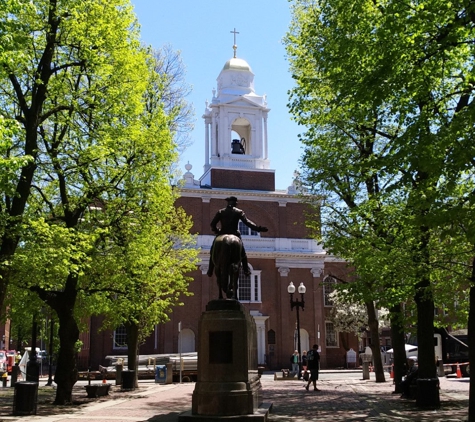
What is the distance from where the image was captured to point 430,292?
15500 mm

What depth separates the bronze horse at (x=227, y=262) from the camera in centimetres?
1340

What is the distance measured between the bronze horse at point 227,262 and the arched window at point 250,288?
111ft

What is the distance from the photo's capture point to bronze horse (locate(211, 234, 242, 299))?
1340 centimetres

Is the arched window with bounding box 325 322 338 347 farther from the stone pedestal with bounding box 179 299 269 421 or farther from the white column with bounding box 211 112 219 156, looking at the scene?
the stone pedestal with bounding box 179 299 269 421

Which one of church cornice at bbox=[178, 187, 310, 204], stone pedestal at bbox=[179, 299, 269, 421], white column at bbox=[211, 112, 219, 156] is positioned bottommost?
stone pedestal at bbox=[179, 299, 269, 421]

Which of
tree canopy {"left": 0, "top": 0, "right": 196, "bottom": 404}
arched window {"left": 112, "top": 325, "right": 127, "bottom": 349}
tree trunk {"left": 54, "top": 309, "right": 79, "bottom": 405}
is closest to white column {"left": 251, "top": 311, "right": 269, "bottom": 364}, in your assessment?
arched window {"left": 112, "top": 325, "right": 127, "bottom": 349}

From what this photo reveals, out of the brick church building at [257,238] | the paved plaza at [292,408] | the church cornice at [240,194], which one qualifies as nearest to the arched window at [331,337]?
the brick church building at [257,238]

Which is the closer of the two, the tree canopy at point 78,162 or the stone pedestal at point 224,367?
the stone pedestal at point 224,367

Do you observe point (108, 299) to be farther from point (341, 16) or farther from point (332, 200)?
point (341, 16)

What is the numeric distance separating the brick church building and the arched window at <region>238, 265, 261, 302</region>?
79mm

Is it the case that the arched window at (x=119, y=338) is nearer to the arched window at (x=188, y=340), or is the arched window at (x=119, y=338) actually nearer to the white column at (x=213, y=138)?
the arched window at (x=188, y=340)

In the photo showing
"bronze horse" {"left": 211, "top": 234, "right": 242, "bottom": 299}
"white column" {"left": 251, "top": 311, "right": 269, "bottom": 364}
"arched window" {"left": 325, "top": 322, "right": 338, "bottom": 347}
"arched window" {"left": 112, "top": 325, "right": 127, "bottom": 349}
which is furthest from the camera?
"arched window" {"left": 325, "top": 322, "right": 338, "bottom": 347}

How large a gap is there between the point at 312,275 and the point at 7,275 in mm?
36673

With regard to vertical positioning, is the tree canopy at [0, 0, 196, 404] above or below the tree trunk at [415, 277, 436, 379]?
above
